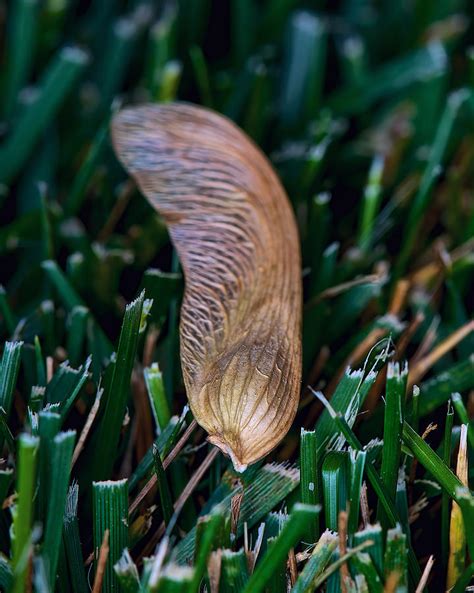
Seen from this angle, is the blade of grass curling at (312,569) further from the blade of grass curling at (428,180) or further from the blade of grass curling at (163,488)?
the blade of grass curling at (428,180)

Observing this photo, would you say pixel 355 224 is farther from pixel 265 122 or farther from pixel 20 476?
pixel 20 476

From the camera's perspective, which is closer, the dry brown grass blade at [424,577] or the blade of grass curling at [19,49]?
the dry brown grass blade at [424,577]

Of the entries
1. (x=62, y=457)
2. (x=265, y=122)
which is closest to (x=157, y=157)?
(x=265, y=122)

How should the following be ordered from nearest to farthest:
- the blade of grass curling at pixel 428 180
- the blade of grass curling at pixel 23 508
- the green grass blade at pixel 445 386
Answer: the blade of grass curling at pixel 23 508, the green grass blade at pixel 445 386, the blade of grass curling at pixel 428 180

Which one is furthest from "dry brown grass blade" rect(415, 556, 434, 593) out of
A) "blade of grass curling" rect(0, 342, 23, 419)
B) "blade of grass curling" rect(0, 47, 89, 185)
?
"blade of grass curling" rect(0, 47, 89, 185)

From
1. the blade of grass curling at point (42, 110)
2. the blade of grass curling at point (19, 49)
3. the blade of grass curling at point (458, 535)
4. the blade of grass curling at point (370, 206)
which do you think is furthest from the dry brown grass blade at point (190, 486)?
the blade of grass curling at point (19, 49)

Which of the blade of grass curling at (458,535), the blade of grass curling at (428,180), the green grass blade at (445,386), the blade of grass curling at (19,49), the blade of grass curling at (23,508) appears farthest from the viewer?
the blade of grass curling at (19,49)

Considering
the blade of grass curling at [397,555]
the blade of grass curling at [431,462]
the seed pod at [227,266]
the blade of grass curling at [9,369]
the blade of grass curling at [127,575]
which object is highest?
the seed pod at [227,266]

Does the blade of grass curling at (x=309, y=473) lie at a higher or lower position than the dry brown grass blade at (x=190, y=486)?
higher

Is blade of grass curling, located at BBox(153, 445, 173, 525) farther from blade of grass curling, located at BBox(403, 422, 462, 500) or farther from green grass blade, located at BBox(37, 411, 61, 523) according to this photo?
blade of grass curling, located at BBox(403, 422, 462, 500)

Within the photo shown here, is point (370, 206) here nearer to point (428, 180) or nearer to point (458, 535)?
point (428, 180)
